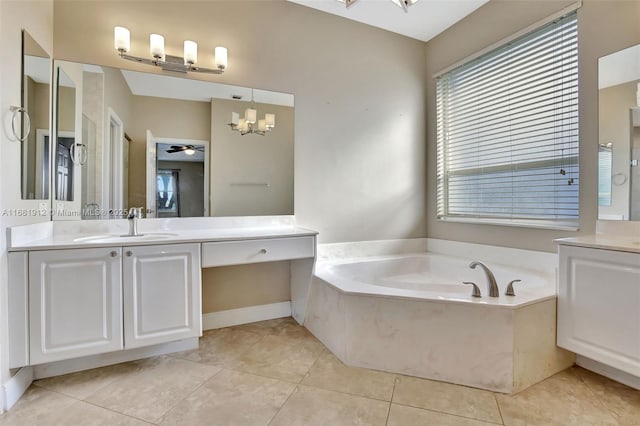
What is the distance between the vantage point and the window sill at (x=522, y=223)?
2.13 metres

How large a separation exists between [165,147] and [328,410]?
6.57 ft

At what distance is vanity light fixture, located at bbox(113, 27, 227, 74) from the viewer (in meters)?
2.04

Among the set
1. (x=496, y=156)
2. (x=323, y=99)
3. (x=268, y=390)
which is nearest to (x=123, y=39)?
(x=323, y=99)

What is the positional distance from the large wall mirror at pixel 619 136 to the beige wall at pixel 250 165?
2.12m

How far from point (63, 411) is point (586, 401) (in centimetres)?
255

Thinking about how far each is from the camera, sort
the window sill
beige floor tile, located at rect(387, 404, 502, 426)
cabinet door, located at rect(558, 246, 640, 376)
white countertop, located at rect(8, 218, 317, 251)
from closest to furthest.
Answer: beige floor tile, located at rect(387, 404, 502, 426) → cabinet door, located at rect(558, 246, 640, 376) → white countertop, located at rect(8, 218, 317, 251) → the window sill

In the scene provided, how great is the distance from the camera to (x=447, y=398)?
1580 millimetres

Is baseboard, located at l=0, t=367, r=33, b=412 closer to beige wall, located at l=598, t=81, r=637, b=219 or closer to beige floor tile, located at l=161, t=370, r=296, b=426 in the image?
beige floor tile, located at l=161, t=370, r=296, b=426

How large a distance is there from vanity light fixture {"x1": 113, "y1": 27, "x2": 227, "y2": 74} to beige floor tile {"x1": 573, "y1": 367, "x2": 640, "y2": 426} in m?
3.05

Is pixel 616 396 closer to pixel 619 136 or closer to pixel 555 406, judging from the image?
pixel 555 406

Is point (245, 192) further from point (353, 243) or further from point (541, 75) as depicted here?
point (541, 75)

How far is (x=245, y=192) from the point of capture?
2525 millimetres

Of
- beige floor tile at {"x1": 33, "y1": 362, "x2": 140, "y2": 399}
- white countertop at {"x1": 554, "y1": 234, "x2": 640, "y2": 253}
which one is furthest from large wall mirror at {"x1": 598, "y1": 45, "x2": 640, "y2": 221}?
beige floor tile at {"x1": 33, "y1": 362, "x2": 140, "y2": 399}

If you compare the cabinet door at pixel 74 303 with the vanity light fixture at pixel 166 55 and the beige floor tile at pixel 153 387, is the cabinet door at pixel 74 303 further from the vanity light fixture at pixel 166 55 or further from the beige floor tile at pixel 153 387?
the vanity light fixture at pixel 166 55
